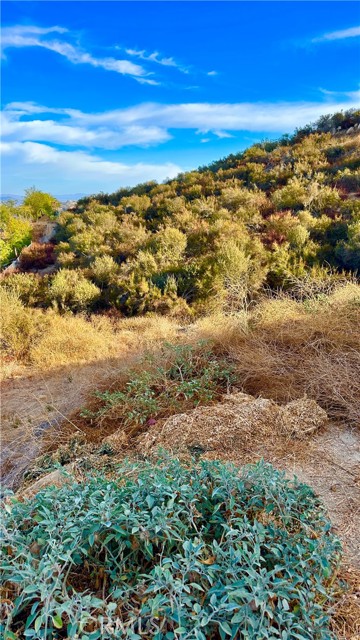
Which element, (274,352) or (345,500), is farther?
(274,352)

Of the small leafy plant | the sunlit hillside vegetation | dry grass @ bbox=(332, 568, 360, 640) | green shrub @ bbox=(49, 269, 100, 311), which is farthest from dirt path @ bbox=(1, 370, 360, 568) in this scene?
green shrub @ bbox=(49, 269, 100, 311)

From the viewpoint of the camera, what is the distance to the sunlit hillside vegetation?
345 inches

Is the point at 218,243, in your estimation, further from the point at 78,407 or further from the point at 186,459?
the point at 186,459

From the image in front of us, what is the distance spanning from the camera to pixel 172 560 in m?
1.19

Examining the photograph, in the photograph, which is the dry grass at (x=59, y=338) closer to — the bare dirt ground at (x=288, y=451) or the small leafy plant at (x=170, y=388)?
the bare dirt ground at (x=288, y=451)

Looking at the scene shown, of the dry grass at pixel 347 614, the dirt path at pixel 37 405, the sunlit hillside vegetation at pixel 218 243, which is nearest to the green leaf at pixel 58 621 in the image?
the dry grass at pixel 347 614

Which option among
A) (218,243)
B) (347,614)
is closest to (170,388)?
(347,614)

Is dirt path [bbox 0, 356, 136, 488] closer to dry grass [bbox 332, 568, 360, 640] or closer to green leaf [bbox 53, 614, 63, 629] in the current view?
green leaf [bbox 53, 614, 63, 629]

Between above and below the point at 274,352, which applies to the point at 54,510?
above

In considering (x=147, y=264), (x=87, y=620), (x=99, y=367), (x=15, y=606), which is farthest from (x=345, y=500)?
(x=147, y=264)

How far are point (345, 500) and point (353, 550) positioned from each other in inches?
13.4

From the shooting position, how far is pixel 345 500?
187 centimetres

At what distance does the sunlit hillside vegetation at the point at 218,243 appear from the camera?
8.76m

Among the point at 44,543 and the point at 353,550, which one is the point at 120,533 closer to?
the point at 44,543
